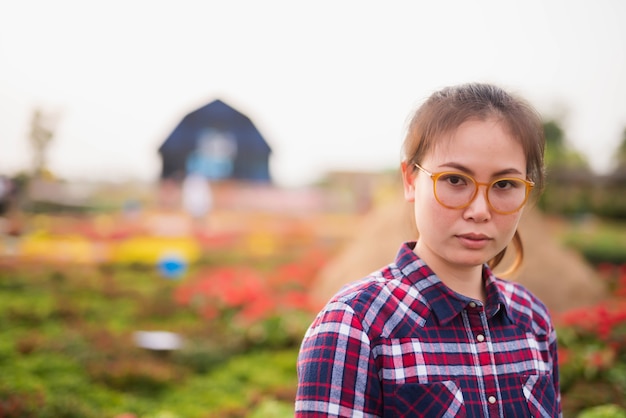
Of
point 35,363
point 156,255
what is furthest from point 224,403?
point 156,255

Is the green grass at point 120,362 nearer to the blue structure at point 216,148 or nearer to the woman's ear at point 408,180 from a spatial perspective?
the woman's ear at point 408,180

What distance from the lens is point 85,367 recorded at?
4680 millimetres

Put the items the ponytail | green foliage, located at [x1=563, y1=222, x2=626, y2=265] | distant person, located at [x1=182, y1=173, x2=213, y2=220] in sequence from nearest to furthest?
the ponytail
green foliage, located at [x1=563, y1=222, x2=626, y2=265]
distant person, located at [x1=182, y1=173, x2=213, y2=220]

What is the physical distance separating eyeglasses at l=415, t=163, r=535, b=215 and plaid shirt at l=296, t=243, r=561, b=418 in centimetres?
22

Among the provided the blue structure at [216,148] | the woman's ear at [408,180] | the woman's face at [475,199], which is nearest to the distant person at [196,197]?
the blue structure at [216,148]

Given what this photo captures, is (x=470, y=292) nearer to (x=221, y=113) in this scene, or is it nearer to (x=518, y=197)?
(x=518, y=197)

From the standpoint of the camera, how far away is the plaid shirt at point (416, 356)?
128 centimetres

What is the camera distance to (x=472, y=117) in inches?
55.1

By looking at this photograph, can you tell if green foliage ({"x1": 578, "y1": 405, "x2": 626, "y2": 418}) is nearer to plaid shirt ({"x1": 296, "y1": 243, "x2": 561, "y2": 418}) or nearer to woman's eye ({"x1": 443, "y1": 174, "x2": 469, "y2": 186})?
plaid shirt ({"x1": 296, "y1": 243, "x2": 561, "y2": 418})

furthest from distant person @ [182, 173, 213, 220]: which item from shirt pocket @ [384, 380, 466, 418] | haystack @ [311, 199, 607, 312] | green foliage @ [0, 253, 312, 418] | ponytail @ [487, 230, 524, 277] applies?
shirt pocket @ [384, 380, 466, 418]

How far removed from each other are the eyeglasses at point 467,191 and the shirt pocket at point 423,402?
0.46 metres

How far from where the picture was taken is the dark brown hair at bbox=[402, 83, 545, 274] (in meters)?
1.40

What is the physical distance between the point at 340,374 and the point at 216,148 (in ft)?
40.5

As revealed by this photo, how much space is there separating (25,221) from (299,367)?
349 inches
